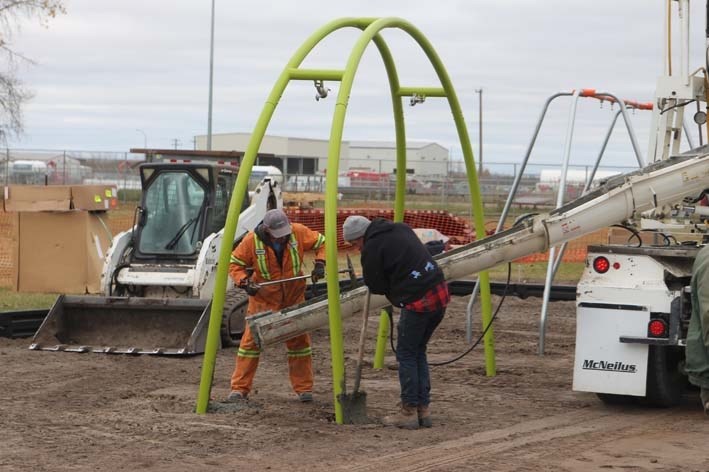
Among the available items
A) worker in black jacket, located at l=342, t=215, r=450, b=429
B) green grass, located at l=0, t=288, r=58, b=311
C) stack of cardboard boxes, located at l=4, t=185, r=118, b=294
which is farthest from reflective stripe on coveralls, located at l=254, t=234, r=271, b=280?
stack of cardboard boxes, located at l=4, t=185, r=118, b=294

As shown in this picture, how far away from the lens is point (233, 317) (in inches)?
524

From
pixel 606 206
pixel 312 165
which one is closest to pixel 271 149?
pixel 312 165

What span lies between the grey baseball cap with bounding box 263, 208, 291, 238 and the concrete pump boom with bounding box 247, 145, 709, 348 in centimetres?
77

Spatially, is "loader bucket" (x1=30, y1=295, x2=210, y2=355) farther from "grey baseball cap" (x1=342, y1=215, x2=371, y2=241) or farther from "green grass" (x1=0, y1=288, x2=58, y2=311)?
"grey baseball cap" (x1=342, y1=215, x2=371, y2=241)

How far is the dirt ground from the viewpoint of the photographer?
7.40m

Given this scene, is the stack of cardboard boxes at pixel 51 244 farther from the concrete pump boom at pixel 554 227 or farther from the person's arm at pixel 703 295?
the person's arm at pixel 703 295

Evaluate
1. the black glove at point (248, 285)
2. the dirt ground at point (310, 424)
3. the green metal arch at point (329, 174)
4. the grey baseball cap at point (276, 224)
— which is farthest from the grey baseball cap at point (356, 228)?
the dirt ground at point (310, 424)

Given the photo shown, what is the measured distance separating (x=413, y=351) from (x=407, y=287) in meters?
0.51

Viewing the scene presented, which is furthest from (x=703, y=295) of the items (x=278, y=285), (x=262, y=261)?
(x=262, y=261)

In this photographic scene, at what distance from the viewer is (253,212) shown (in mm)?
14352

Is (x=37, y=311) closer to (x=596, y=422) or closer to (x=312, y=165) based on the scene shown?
(x=596, y=422)

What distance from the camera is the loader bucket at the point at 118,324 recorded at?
41.0 ft

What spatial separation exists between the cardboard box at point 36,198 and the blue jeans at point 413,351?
408 inches

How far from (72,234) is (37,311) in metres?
4.41
